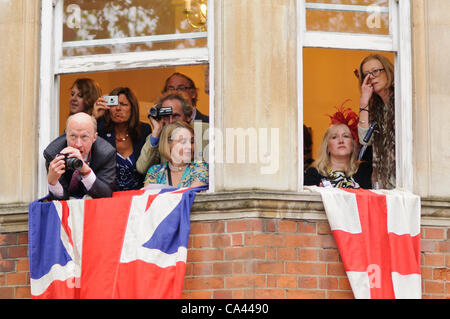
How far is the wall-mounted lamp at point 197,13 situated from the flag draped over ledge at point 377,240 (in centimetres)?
178

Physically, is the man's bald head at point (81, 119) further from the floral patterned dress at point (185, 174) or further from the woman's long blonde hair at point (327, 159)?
the woman's long blonde hair at point (327, 159)

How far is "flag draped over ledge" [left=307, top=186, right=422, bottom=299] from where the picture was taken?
10062 mm

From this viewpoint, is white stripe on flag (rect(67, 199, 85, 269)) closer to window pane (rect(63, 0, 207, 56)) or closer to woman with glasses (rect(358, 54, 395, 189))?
window pane (rect(63, 0, 207, 56))

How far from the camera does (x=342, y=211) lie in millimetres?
10141

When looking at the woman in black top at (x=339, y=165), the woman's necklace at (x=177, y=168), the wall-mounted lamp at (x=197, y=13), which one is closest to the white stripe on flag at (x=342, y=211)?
the woman in black top at (x=339, y=165)

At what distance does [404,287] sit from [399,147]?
125cm

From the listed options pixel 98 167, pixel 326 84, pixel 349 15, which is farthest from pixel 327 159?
pixel 98 167

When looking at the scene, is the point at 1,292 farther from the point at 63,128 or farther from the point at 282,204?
the point at 282,204

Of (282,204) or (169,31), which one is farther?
(169,31)

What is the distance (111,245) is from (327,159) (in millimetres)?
2074

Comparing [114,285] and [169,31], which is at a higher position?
[169,31]

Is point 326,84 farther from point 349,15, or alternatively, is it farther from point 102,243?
point 102,243

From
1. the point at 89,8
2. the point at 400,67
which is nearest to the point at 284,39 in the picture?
the point at 400,67

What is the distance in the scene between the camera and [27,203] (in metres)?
10.7
